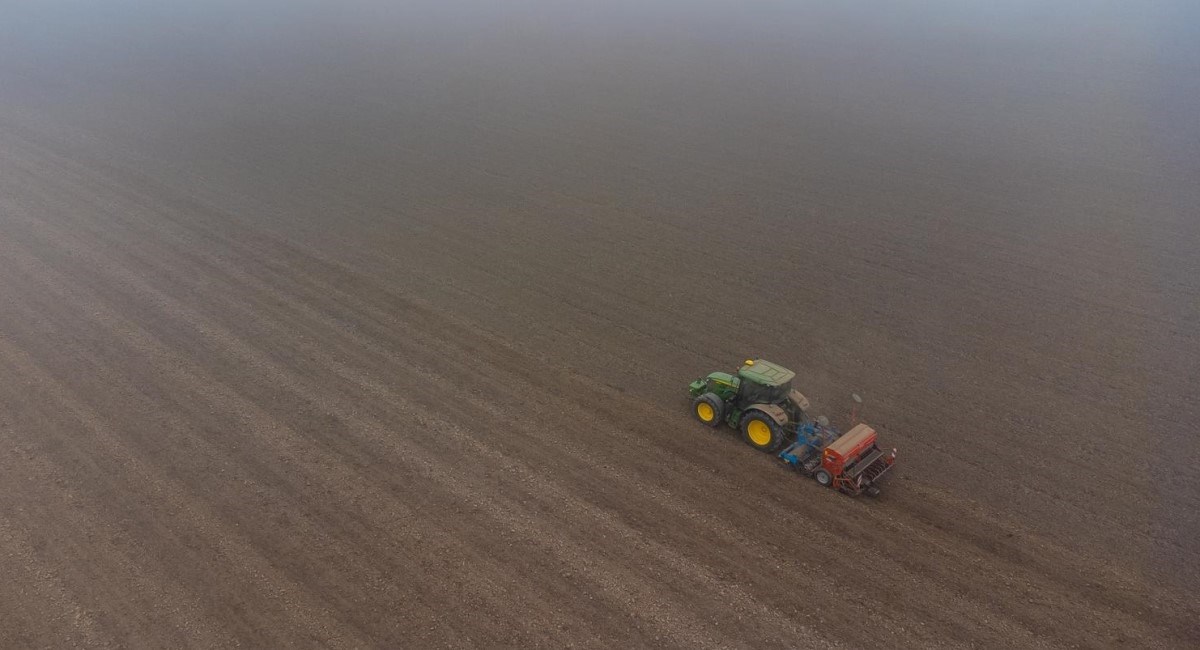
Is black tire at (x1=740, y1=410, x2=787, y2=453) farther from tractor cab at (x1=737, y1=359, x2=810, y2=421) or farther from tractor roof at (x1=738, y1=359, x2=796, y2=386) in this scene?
tractor roof at (x1=738, y1=359, x2=796, y2=386)

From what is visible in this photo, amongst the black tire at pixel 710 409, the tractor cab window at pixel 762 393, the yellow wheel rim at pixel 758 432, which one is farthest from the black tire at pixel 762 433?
the black tire at pixel 710 409

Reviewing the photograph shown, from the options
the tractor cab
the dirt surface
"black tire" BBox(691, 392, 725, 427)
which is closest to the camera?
the dirt surface

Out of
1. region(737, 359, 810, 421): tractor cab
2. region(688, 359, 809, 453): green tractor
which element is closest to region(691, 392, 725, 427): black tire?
region(688, 359, 809, 453): green tractor

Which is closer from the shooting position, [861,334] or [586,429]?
[586,429]

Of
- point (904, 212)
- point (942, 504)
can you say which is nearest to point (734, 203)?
point (904, 212)

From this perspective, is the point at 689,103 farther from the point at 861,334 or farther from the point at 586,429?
the point at 586,429

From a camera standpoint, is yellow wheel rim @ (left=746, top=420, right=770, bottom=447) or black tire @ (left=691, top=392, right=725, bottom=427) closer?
yellow wheel rim @ (left=746, top=420, right=770, bottom=447)

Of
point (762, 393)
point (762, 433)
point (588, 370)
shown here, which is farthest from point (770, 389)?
point (588, 370)
